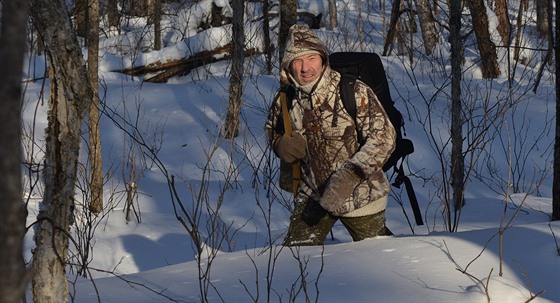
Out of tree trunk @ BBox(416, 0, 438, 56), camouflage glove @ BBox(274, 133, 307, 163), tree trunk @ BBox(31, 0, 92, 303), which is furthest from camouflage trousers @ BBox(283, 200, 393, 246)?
tree trunk @ BBox(416, 0, 438, 56)

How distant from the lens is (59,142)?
251 centimetres

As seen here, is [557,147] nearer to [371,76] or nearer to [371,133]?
[371,76]

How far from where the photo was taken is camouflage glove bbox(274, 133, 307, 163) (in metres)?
3.77

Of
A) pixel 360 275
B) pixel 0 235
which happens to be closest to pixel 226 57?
pixel 360 275

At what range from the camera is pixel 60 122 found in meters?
2.50

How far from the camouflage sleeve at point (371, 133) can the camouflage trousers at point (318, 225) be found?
1.01 ft

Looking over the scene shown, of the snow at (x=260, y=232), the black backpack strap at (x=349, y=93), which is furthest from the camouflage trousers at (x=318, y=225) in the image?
the black backpack strap at (x=349, y=93)

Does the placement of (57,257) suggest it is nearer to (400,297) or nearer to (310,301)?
(310,301)

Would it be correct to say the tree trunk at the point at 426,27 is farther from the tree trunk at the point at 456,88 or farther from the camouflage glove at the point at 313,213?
the camouflage glove at the point at 313,213

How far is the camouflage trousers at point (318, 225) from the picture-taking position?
3.89 m

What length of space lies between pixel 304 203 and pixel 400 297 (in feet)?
4.57

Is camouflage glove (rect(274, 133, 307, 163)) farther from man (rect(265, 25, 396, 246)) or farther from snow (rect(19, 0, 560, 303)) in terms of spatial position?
snow (rect(19, 0, 560, 303))

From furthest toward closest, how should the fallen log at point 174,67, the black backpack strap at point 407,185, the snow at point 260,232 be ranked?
1. the fallen log at point 174,67
2. the black backpack strap at point 407,185
3. the snow at point 260,232

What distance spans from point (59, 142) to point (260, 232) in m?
4.31
